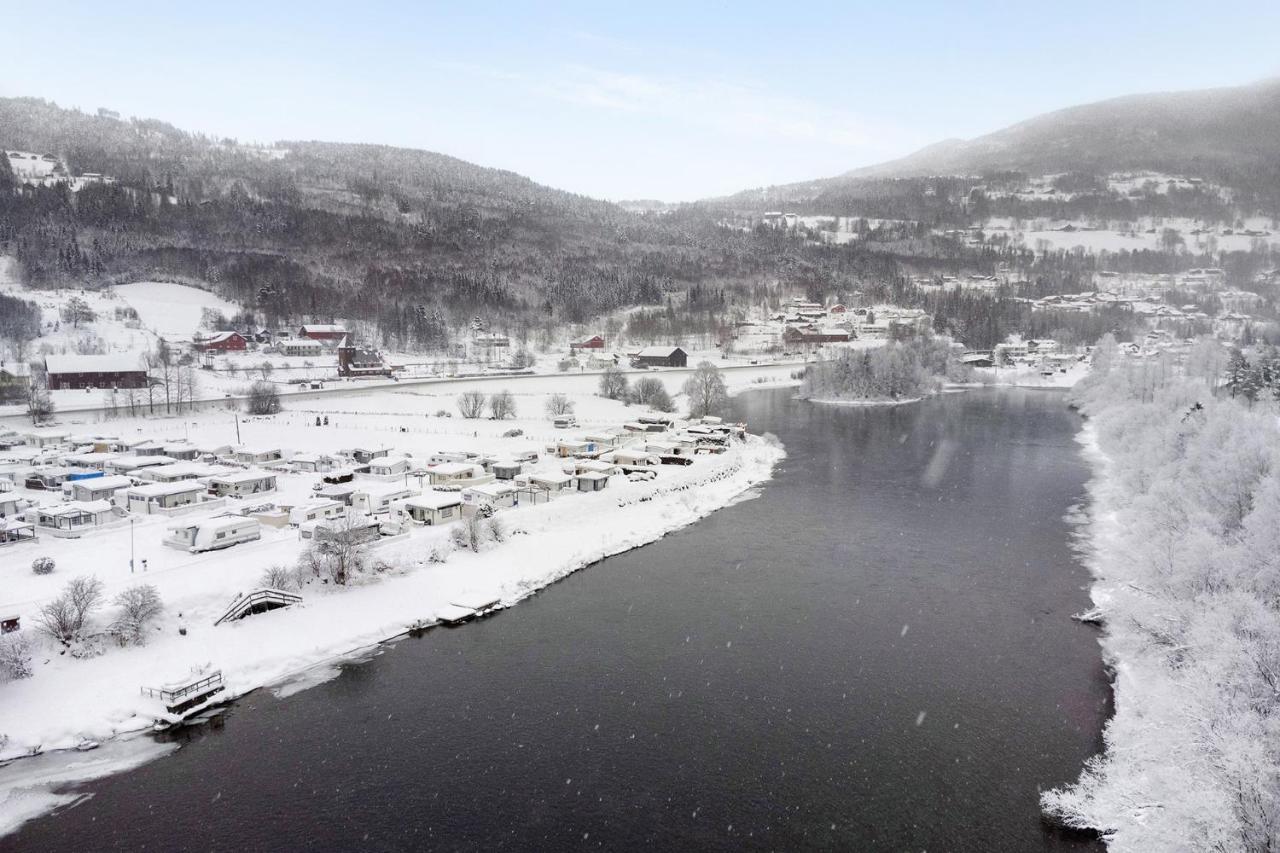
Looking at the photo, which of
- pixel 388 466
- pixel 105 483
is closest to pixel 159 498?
pixel 105 483

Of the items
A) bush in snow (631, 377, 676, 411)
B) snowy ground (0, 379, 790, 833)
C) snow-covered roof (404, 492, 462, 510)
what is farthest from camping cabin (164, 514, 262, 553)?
bush in snow (631, 377, 676, 411)

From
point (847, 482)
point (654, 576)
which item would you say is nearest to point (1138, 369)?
point (847, 482)

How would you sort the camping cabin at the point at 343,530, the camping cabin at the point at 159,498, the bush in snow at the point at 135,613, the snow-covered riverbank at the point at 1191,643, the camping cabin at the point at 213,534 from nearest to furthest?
1. the snow-covered riverbank at the point at 1191,643
2. the bush in snow at the point at 135,613
3. the camping cabin at the point at 343,530
4. the camping cabin at the point at 213,534
5. the camping cabin at the point at 159,498

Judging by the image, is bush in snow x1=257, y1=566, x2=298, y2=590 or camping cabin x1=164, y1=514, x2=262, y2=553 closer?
bush in snow x1=257, y1=566, x2=298, y2=590

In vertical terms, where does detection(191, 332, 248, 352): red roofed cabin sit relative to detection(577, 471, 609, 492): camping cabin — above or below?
above

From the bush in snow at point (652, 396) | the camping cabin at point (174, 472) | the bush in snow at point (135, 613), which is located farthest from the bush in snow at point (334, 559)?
the bush in snow at point (652, 396)

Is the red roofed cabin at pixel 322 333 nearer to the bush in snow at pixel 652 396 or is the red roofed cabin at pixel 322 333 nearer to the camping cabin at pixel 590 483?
the bush in snow at pixel 652 396

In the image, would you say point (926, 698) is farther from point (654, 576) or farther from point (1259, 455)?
point (1259, 455)

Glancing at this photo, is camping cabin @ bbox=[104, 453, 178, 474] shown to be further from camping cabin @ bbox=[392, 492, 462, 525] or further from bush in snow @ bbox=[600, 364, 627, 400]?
bush in snow @ bbox=[600, 364, 627, 400]
